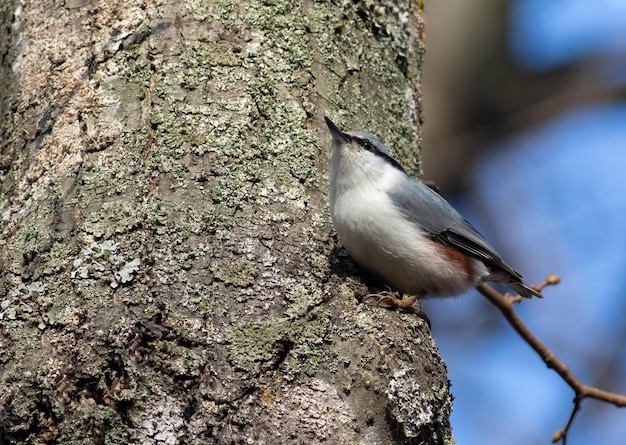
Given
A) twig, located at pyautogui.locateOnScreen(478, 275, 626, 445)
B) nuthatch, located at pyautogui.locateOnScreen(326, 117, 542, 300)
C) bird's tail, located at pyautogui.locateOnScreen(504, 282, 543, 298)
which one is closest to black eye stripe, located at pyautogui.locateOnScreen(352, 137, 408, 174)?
nuthatch, located at pyautogui.locateOnScreen(326, 117, 542, 300)

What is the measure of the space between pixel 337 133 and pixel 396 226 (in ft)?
1.19

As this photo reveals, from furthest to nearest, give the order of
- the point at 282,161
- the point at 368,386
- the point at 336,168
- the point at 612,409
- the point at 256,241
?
1. the point at 612,409
2. the point at 336,168
3. the point at 282,161
4. the point at 256,241
5. the point at 368,386

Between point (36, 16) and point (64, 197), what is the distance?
0.77 metres

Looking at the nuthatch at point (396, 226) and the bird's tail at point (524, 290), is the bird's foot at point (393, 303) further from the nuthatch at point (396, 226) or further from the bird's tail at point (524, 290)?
the bird's tail at point (524, 290)

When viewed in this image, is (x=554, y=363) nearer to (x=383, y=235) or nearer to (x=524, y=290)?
(x=524, y=290)

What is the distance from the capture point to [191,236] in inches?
80.8

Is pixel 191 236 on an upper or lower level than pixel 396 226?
lower

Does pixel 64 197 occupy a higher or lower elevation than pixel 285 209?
lower

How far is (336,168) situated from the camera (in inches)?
96.5

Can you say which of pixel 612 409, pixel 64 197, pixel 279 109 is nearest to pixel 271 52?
pixel 279 109

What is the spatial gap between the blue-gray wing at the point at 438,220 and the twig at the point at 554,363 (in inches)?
11.6

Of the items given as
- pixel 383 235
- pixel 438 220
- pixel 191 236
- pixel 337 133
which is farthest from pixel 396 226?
pixel 191 236

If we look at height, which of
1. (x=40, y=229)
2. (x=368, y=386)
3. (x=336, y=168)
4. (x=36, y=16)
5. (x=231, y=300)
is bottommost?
(x=40, y=229)

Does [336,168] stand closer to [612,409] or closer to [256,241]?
[256,241]
